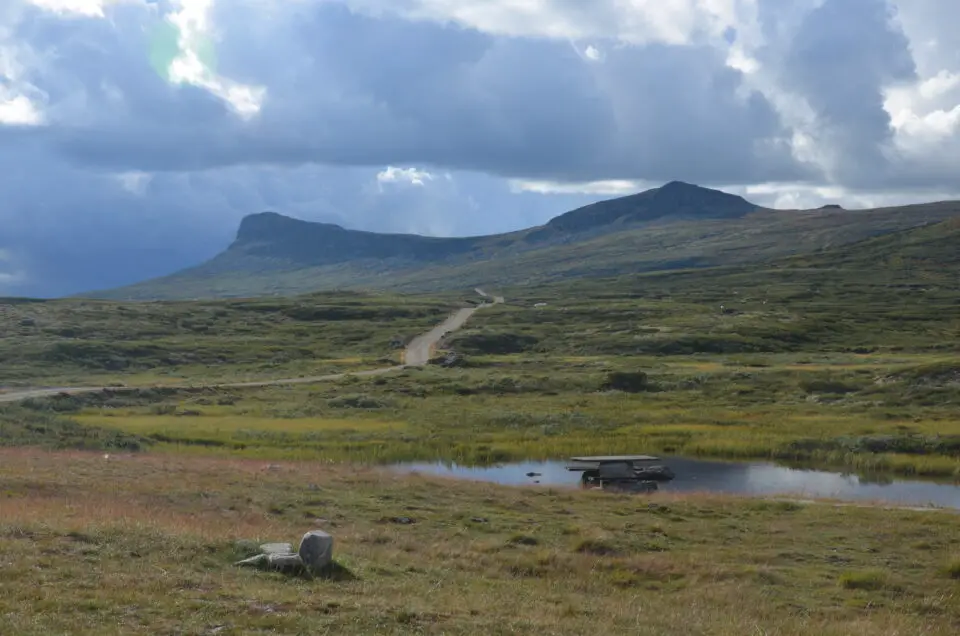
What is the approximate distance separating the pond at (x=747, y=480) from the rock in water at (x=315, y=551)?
30.4m

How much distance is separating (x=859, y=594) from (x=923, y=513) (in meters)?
15.9

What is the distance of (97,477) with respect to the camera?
37.3m

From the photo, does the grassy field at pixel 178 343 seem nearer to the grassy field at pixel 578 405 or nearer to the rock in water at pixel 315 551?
the grassy field at pixel 578 405

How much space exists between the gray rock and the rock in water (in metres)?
0.86

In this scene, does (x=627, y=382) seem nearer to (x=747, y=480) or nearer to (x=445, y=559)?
(x=747, y=480)

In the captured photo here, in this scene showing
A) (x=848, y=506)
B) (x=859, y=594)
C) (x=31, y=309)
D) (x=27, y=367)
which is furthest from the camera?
(x=31, y=309)

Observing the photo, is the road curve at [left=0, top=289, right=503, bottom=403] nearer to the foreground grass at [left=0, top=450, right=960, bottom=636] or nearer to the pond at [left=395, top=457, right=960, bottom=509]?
the pond at [left=395, top=457, right=960, bottom=509]

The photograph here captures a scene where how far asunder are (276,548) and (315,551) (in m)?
1.49

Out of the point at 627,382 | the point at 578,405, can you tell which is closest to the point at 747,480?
the point at 578,405

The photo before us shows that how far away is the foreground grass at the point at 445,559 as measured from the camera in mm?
17391

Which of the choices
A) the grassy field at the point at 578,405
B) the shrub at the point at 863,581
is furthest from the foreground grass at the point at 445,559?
the grassy field at the point at 578,405

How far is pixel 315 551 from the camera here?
69.4 feet

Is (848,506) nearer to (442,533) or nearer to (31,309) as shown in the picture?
(442,533)

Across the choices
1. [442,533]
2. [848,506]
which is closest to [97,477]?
[442,533]
